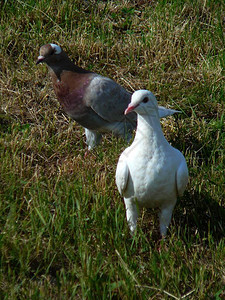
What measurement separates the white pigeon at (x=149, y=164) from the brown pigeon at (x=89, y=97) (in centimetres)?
113

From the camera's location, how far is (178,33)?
18.0 ft

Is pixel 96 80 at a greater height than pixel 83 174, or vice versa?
pixel 96 80

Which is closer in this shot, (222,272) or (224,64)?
(222,272)

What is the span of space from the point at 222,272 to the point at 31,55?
307 centimetres

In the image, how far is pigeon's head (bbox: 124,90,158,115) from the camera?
315 cm

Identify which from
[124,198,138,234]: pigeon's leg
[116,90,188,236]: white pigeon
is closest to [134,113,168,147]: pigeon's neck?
[116,90,188,236]: white pigeon

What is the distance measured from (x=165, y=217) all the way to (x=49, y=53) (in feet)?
5.80

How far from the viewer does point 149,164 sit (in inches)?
124

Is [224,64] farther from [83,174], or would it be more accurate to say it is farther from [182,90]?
[83,174]

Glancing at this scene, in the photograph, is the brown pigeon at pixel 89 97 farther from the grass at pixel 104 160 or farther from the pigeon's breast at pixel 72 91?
the grass at pixel 104 160

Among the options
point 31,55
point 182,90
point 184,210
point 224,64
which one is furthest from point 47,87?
point 184,210

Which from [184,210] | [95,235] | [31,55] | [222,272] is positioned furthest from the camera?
[31,55]

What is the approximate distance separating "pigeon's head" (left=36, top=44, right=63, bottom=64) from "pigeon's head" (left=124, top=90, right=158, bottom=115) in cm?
146

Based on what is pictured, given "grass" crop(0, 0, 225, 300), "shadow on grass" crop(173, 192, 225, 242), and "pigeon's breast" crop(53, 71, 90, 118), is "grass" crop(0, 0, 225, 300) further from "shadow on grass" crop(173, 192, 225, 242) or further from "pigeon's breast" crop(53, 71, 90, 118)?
"pigeon's breast" crop(53, 71, 90, 118)
